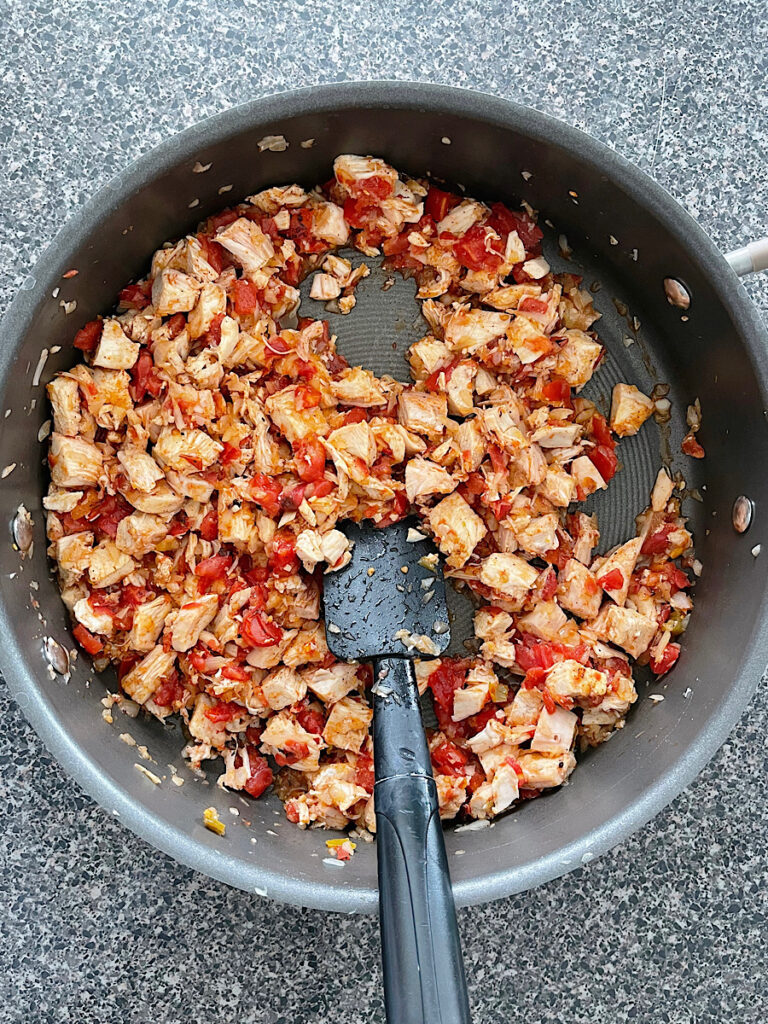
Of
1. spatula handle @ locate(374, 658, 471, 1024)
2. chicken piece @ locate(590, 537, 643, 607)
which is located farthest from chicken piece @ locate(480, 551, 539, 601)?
spatula handle @ locate(374, 658, 471, 1024)

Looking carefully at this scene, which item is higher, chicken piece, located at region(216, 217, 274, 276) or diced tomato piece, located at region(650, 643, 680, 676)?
chicken piece, located at region(216, 217, 274, 276)

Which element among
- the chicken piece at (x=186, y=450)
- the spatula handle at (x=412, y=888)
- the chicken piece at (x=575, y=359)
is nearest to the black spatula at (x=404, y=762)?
the spatula handle at (x=412, y=888)

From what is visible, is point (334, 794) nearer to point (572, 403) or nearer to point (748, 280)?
point (572, 403)

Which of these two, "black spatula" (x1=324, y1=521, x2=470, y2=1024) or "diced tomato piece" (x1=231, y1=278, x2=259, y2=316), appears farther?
"diced tomato piece" (x1=231, y1=278, x2=259, y2=316)

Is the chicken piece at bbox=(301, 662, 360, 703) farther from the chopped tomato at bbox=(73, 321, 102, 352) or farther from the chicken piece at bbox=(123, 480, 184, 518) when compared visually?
the chopped tomato at bbox=(73, 321, 102, 352)

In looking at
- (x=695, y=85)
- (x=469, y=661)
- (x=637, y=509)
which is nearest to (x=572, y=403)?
(x=637, y=509)

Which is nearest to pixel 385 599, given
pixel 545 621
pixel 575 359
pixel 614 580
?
pixel 545 621
